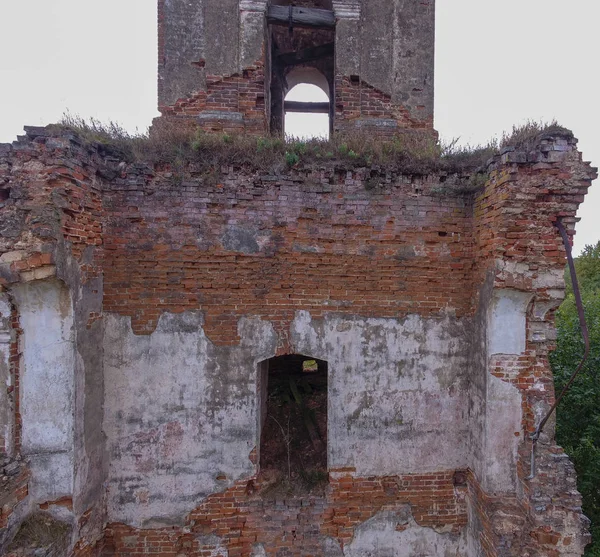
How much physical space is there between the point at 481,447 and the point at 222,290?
341 cm

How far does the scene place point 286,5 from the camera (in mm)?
7062

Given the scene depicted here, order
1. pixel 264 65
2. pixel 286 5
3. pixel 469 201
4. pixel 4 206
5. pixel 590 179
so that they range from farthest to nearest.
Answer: pixel 286 5
pixel 264 65
pixel 469 201
pixel 590 179
pixel 4 206

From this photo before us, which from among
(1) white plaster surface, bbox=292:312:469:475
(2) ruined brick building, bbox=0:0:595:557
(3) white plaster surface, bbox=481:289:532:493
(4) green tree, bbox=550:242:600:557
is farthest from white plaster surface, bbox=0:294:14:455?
(4) green tree, bbox=550:242:600:557

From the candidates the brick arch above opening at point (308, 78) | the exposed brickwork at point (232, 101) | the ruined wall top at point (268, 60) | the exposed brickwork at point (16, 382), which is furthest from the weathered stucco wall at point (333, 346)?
the brick arch above opening at point (308, 78)

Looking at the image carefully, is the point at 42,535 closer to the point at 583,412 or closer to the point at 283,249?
the point at 283,249

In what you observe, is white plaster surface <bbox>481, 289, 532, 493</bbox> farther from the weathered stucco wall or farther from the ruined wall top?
the ruined wall top

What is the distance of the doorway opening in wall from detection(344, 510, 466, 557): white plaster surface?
745 millimetres

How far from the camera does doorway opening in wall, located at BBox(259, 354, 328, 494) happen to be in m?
4.87

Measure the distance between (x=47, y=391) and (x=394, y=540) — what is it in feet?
13.7

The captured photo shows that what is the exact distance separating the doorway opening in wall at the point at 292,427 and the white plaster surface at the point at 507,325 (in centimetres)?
244

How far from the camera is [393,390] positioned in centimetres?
475

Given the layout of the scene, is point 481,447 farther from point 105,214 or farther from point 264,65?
point 264,65

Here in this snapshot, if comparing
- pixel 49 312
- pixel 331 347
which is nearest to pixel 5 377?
pixel 49 312

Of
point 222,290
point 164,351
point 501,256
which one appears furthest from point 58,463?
point 501,256
